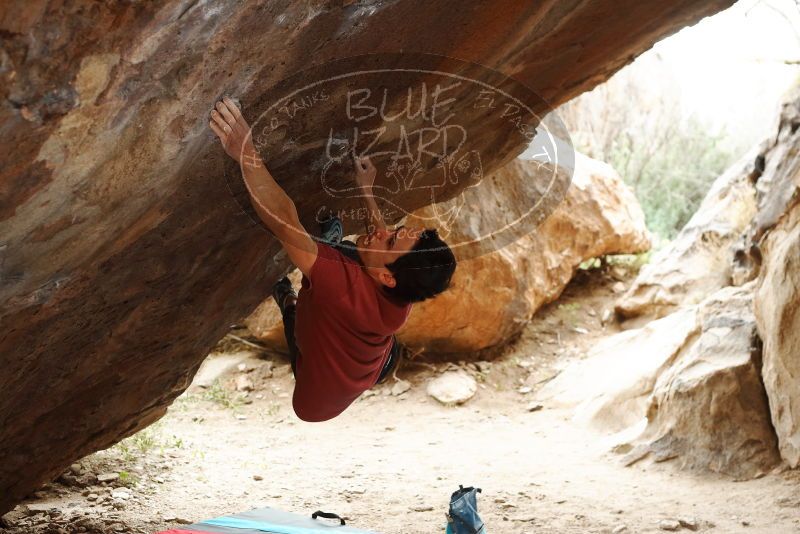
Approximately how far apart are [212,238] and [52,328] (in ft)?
2.32

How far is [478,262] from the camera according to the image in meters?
7.48

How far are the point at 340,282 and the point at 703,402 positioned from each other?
3125mm

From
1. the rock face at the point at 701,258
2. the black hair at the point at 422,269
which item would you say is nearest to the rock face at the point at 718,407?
the rock face at the point at 701,258

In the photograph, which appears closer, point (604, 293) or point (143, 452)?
point (143, 452)

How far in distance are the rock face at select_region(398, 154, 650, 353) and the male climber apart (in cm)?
339

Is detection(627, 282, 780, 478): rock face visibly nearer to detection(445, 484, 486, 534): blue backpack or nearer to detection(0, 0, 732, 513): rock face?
detection(445, 484, 486, 534): blue backpack

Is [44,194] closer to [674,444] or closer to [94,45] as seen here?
[94,45]

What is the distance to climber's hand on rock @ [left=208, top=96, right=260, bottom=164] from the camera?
245 cm

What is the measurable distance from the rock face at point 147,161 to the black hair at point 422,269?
628mm

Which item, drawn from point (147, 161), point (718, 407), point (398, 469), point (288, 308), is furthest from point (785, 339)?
point (147, 161)

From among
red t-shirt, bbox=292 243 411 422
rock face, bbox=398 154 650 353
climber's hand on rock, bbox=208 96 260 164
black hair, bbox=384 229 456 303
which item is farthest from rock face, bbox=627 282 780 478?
climber's hand on rock, bbox=208 96 260 164

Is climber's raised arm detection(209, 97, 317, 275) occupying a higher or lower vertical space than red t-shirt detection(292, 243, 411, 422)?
higher

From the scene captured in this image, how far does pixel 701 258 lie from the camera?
7668 millimetres

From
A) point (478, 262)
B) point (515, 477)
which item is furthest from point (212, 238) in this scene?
point (478, 262)
